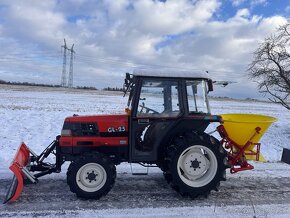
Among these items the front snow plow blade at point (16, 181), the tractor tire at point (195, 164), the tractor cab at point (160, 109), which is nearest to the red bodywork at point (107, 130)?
the tractor cab at point (160, 109)

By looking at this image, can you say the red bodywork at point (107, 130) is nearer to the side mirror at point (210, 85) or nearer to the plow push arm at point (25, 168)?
the plow push arm at point (25, 168)

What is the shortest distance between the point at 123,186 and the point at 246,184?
234cm

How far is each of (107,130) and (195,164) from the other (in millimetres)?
1596

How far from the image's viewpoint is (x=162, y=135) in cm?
587

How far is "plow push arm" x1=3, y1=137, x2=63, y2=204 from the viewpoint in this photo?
5246 millimetres

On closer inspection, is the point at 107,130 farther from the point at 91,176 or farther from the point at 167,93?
the point at 167,93

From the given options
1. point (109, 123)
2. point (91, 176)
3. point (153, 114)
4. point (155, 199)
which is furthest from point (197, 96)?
point (91, 176)

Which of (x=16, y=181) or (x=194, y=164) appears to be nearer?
(x=16, y=181)

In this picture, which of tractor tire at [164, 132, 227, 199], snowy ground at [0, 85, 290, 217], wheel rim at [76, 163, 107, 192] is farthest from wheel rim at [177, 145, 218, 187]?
wheel rim at [76, 163, 107, 192]

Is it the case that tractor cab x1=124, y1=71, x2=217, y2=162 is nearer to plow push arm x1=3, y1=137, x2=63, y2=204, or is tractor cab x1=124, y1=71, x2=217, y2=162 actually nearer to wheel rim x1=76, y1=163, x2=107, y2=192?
wheel rim x1=76, y1=163, x2=107, y2=192

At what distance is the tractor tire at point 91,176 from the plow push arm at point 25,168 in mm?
566

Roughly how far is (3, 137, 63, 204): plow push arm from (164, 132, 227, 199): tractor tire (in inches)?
75.5

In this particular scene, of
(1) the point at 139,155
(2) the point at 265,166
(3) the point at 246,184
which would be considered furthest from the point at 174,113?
(2) the point at 265,166

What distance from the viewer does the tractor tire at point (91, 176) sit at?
17.9ft
